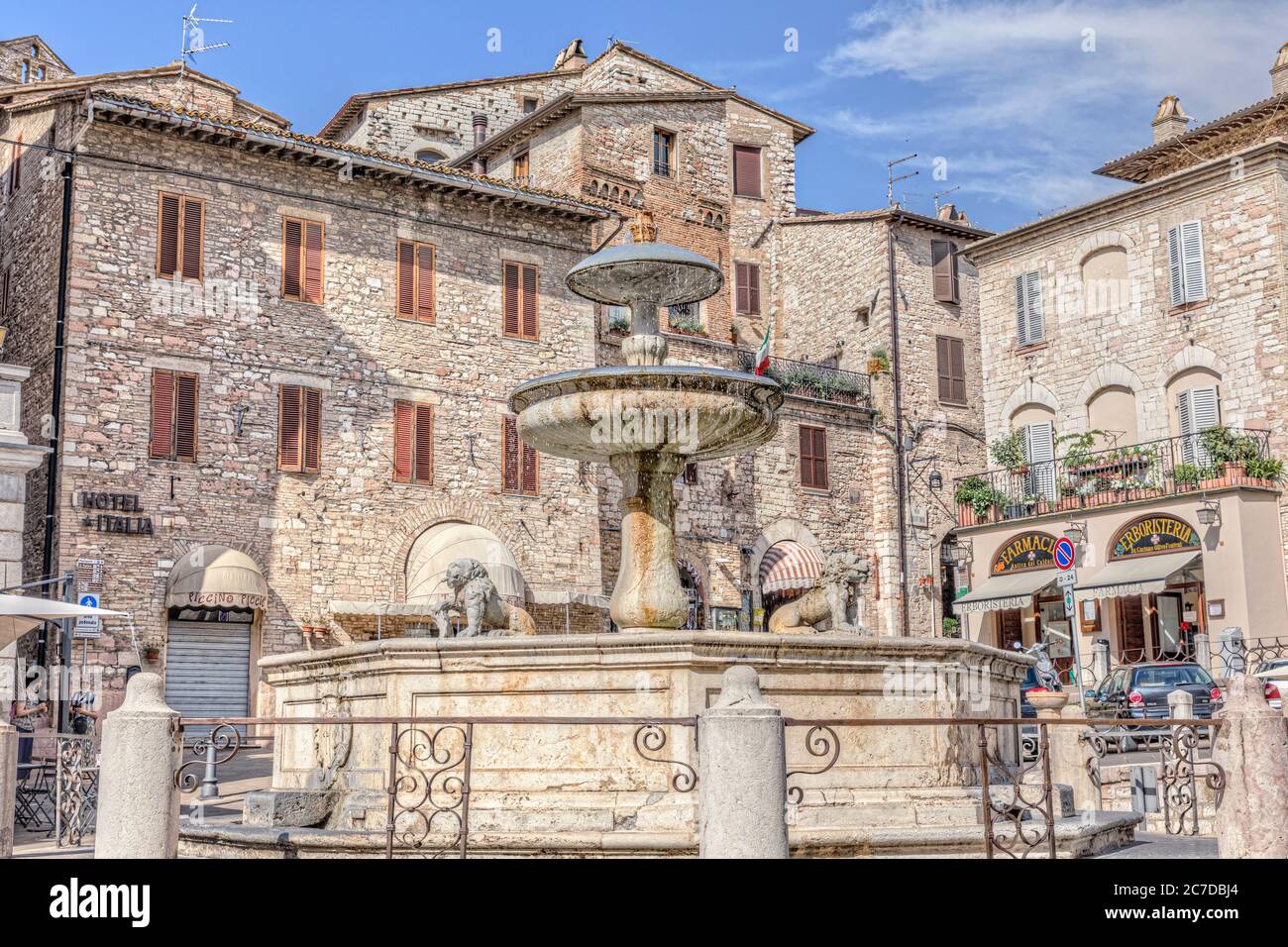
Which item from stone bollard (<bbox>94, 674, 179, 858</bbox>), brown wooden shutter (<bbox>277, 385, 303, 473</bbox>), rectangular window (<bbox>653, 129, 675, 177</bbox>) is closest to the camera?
stone bollard (<bbox>94, 674, 179, 858</bbox>)

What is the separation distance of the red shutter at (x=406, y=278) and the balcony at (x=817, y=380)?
29.5 ft

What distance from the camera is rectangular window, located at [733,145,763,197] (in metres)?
34.7

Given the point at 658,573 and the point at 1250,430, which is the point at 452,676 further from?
the point at 1250,430

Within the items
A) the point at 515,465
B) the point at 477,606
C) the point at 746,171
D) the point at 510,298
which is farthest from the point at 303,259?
the point at 477,606

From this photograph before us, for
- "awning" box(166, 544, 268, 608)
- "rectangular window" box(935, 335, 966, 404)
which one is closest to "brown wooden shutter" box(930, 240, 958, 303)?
"rectangular window" box(935, 335, 966, 404)

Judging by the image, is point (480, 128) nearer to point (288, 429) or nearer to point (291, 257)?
point (291, 257)

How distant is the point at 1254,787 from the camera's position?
25.6 feet

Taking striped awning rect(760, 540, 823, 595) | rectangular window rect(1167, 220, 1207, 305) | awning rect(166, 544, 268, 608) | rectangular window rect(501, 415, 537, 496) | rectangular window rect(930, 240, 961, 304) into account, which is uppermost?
rectangular window rect(930, 240, 961, 304)

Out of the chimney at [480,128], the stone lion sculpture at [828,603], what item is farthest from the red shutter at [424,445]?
the stone lion sculpture at [828,603]

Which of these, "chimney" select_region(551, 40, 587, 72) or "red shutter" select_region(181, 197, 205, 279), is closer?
"red shutter" select_region(181, 197, 205, 279)

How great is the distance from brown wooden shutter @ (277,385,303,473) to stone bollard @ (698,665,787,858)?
1836 cm

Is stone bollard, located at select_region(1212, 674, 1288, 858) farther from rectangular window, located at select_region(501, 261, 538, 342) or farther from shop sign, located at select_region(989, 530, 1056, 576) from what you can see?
shop sign, located at select_region(989, 530, 1056, 576)

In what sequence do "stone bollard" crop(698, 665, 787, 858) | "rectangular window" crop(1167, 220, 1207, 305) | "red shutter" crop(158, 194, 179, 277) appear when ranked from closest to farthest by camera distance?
"stone bollard" crop(698, 665, 787, 858) < "red shutter" crop(158, 194, 179, 277) < "rectangular window" crop(1167, 220, 1207, 305)

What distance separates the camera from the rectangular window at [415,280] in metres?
25.6
